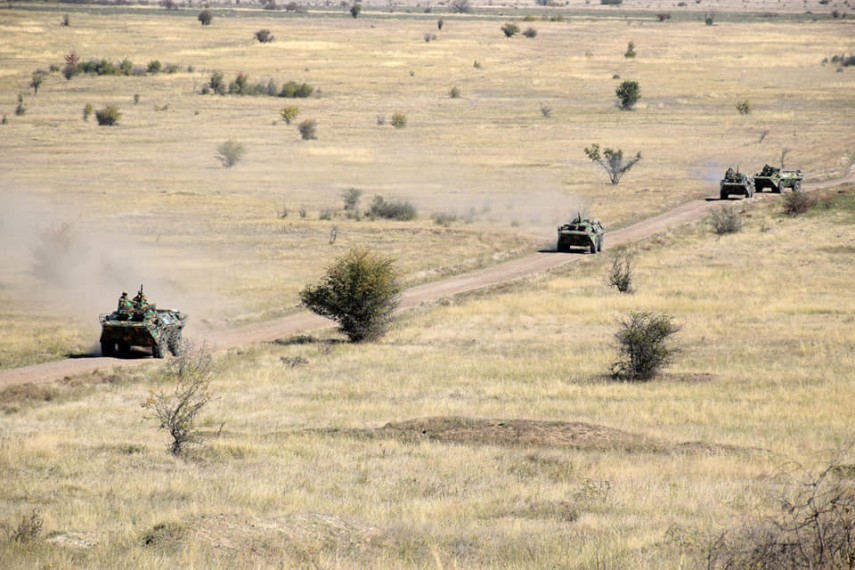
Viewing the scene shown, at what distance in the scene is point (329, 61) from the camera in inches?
5876

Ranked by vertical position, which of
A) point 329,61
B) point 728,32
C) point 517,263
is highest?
point 728,32

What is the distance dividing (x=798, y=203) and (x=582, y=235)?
58.0ft

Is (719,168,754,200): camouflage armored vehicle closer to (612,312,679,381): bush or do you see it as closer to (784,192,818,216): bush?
(784,192,818,216): bush

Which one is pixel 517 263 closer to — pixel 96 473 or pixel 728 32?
pixel 96 473

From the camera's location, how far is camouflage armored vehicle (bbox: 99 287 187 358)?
108 ft

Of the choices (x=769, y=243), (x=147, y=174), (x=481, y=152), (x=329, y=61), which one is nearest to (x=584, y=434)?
(x=769, y=243)

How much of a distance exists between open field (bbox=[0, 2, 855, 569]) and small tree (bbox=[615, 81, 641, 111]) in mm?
2841

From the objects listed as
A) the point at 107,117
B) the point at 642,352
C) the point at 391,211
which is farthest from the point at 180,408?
the point at 107,117

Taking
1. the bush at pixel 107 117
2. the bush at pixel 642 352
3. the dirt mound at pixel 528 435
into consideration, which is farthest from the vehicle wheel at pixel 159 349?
the bush at pixel 107 117

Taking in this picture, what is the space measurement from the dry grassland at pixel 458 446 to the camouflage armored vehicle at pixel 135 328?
1.70m

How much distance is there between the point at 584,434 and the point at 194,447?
6881 mm

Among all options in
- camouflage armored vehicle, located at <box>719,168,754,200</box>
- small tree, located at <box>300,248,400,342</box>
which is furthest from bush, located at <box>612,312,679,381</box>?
camouflage armored vehicle, located at <box>719,168,754,200</box>

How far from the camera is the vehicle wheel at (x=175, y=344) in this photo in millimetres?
33844

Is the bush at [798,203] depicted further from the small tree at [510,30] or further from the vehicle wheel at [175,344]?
Answer: the small tree at [510,30]
